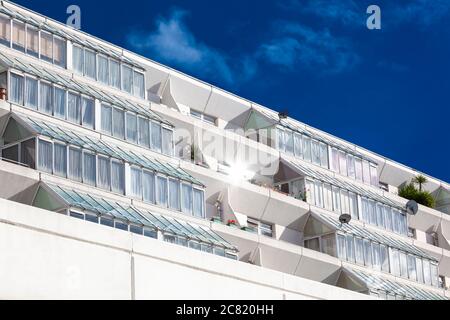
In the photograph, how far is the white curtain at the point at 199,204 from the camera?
2432 inches

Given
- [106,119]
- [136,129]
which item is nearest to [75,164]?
[106,119]

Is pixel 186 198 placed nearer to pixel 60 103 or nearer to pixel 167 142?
pixel 167 142

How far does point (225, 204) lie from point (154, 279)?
28.1 meters

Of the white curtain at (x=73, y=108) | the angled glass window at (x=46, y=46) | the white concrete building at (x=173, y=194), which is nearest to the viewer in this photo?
the white concrete building at (x=173, y=194)

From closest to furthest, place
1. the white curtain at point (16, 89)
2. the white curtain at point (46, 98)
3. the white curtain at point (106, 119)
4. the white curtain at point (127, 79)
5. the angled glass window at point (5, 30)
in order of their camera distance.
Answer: the white curtain at point (16, 89)
the white curtain at point (46, 98)
the angled glass window at point (5, 30)
the white curtain at point (106, 119)
the white curtain at point (127, 79)

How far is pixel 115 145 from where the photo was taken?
2343 inches

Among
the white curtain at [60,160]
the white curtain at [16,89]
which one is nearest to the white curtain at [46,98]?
the white curtain at [16,89]

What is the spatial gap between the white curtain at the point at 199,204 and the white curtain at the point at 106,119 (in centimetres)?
593

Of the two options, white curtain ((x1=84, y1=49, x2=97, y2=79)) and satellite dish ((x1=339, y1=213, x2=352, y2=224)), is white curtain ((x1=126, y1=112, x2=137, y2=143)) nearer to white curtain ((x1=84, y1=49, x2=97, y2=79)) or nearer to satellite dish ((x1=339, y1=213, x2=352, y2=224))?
white curtain ((x1=84, y1=49, x2=97, y2=79))

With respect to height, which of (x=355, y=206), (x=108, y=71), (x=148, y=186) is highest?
(x=108, y=71)

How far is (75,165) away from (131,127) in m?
6.89

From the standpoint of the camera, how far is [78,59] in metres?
61.5

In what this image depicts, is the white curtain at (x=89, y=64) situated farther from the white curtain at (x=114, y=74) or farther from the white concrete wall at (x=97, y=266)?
the white concrete wall at (x=97, y=266)
